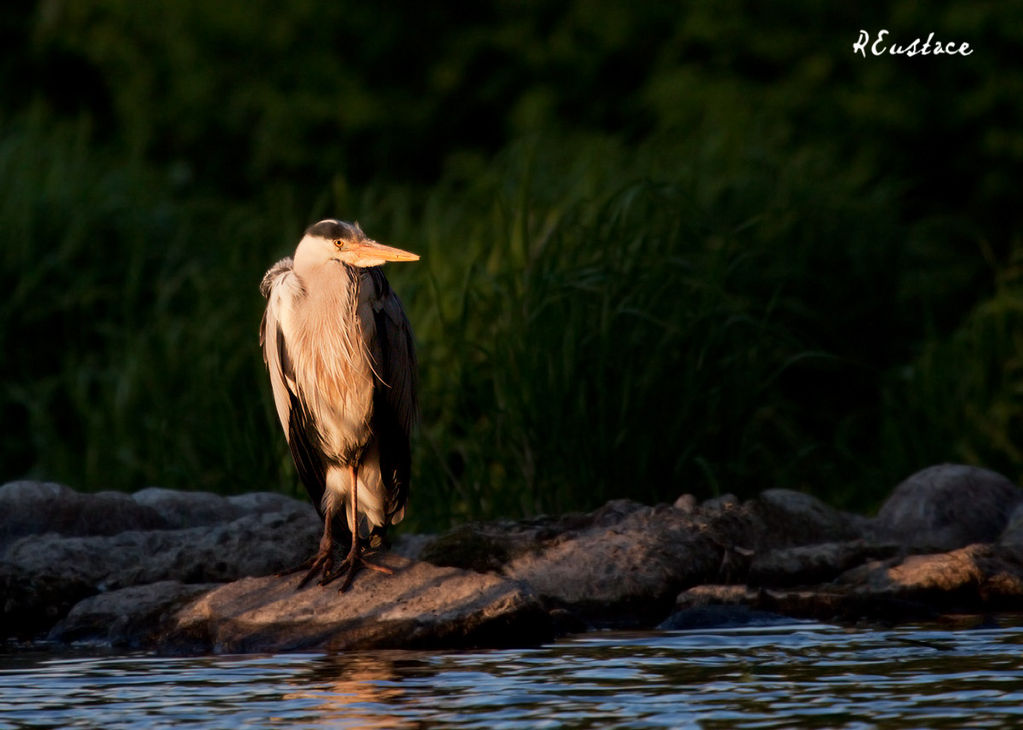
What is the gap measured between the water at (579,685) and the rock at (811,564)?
77cm

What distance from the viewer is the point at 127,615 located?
18.1 feet

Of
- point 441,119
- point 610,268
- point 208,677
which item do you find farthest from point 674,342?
point 441,119

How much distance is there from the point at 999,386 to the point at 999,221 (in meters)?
5.04

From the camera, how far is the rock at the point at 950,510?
6758mm

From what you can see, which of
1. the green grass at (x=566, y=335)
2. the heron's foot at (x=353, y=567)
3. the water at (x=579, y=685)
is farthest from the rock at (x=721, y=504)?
the heron's foot at (x=353, y=567)

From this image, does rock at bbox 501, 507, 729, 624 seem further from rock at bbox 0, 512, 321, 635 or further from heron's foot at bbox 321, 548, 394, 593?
rock at bbox 0, 512, 321, 635

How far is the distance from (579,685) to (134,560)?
2.35 metres

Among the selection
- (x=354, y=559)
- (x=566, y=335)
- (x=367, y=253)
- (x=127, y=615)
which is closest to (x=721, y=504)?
(x=566, y=335)

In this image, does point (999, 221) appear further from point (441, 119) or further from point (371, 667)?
point (371, 667)

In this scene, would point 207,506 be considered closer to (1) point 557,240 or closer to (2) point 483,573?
(2) point 483,573

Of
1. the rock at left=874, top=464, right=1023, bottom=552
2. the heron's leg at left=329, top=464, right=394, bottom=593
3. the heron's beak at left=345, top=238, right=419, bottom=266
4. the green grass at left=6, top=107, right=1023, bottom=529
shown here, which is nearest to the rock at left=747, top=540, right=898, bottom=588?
the rock at left=874, top=464, right=1023, bottom=552

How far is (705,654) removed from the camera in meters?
4.84

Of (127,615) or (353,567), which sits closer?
(353,567)

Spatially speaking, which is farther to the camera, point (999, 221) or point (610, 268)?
point (999, 221)
